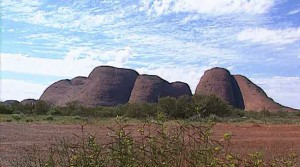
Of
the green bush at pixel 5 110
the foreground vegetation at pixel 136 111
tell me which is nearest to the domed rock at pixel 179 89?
the foreground vegetation at pixel 136 111

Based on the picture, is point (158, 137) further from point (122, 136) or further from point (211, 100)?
point (211, 100)

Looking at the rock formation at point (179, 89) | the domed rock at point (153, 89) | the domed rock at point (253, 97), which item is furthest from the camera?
the rock formation at point (179, 89)

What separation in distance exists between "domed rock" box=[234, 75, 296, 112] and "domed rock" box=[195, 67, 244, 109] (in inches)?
50.9

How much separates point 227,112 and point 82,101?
160 feet

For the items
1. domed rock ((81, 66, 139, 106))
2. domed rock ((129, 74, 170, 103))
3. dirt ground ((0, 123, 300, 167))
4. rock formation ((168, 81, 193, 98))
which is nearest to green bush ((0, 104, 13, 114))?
domed rock ((81, 66, 139, 106))

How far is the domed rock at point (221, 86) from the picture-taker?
104500mm

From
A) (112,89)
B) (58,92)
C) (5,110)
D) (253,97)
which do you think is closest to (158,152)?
(5,110)

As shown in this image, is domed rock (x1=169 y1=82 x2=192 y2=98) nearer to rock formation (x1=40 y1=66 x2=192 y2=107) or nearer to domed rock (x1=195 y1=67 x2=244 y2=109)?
rock formation (x1=40 y1=66 x2=192 y2=107)

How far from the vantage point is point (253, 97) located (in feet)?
349

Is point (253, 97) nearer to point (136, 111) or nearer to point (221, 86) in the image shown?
point (221, 86)

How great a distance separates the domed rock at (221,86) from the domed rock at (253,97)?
50.9 inches

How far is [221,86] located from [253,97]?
24.1 feet

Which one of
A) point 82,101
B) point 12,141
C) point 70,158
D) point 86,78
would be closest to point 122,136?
point 70,158

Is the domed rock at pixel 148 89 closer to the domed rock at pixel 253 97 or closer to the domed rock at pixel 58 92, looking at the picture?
the domed rock at pixel 58 92
